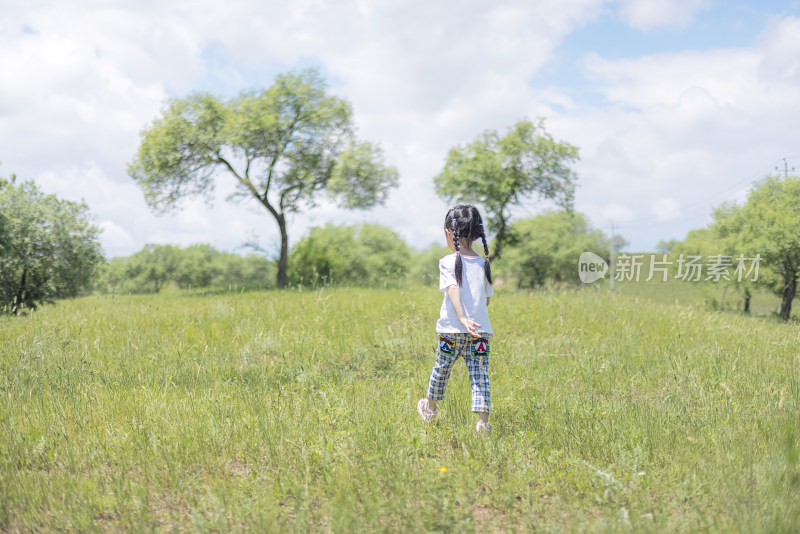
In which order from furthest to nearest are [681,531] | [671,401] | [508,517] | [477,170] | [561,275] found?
1. [561,275]
2. [477,170]
3. [671,401]
4. [508,517]
5. [681,531]

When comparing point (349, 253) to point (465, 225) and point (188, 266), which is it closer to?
point (188, 266)

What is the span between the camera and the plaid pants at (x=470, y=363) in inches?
172

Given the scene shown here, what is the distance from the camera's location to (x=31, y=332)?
313 inches

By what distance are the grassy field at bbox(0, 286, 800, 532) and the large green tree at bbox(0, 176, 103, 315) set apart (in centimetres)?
1138

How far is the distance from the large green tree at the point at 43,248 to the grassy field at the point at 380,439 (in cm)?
1138

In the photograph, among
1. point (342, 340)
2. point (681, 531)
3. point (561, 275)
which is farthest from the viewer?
point (561, 275)

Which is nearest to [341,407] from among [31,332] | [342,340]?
[342,340]

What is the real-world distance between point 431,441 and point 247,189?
24594 mm

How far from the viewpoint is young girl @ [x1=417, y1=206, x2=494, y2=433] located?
4.37 metres

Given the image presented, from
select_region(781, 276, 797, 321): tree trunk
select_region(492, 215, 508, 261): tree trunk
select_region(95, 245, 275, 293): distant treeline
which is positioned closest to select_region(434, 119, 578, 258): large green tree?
select_region(492, 215, 508, 261): tree trunk

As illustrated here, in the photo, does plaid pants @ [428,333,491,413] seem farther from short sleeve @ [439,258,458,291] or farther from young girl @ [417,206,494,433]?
short sleeve @ [439,258,458,291]

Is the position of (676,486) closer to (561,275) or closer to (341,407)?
(341,407)

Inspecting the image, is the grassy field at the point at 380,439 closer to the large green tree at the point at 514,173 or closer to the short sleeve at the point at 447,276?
the short sleeve at the point at 447,276

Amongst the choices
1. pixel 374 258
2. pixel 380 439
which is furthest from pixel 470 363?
pixel 374 258
